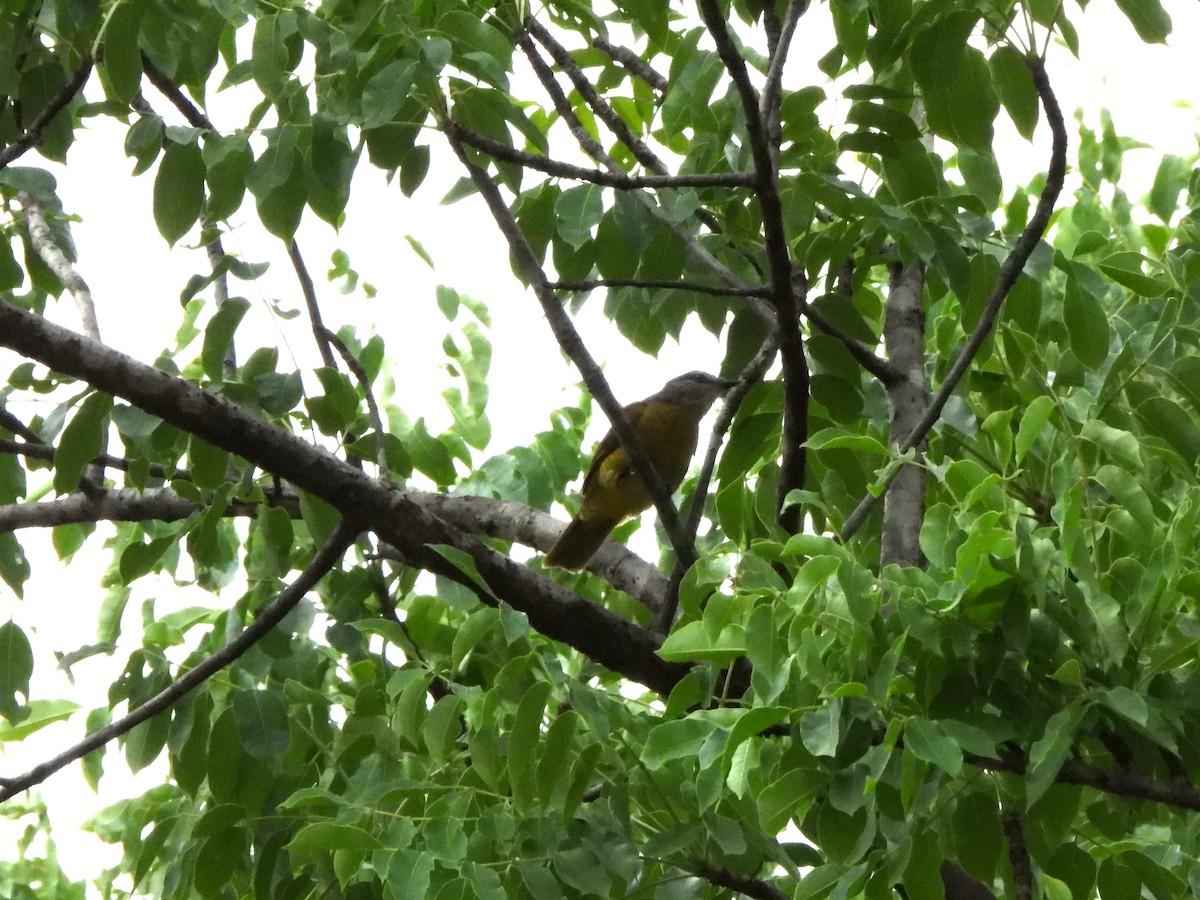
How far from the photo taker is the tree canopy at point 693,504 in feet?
6.64

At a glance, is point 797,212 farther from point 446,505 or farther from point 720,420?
point 446,505

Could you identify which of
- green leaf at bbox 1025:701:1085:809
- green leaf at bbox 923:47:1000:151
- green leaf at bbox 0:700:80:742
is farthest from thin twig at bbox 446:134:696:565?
green leaf at bbox 0:700:80:742

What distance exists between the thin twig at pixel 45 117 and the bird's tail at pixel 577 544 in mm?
1818

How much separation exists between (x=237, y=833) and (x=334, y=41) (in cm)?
167

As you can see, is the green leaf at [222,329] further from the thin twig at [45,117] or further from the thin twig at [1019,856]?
the thin twig at [1019,856]

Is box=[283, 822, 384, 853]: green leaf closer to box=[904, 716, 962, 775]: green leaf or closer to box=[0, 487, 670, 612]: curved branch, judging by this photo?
box=[904, 716, 962, 775]: green leaf

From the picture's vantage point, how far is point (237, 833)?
2.73m

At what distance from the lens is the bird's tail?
4.01 metres

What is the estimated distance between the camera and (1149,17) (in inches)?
91.9

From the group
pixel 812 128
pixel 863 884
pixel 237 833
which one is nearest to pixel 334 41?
pixel 812 128

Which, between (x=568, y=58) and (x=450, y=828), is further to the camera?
(x=568, y=58)

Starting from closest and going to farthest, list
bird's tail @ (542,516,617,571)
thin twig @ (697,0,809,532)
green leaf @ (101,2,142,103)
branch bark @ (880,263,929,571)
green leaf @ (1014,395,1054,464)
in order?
green leaf @ (1014,395,1054,464) → thin twig @ (697,0,809,532) → green leaf @ (101,2,142,103) → branch bark @ (880,263,929,571) → bird's tail @ (542,516,617,571)

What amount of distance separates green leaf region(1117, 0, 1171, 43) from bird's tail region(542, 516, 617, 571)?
215 centimetres

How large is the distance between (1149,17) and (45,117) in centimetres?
237
